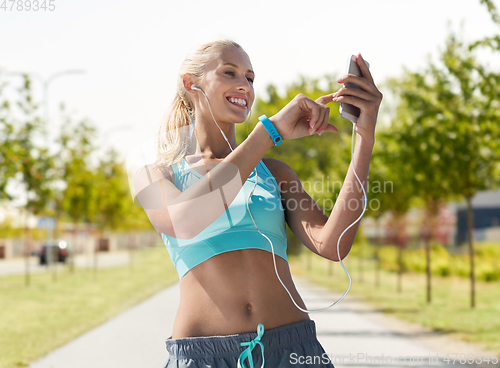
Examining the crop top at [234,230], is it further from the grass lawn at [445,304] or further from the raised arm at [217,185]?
the grass lawn at [445,304]

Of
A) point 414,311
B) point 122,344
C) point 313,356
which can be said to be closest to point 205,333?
point 313,356

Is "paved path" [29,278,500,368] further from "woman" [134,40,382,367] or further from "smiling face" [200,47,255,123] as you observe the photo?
"smiling face" [200,47,255,123]

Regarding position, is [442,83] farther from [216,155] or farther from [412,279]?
[412,279]

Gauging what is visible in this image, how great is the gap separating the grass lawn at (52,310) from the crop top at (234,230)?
5866 mm

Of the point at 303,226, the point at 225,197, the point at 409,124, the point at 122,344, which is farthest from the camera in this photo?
the point at 409,124

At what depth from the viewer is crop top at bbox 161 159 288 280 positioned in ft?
5.48

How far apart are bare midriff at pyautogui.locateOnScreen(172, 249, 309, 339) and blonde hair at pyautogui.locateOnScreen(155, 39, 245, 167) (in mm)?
365

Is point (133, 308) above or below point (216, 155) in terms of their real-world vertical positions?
below

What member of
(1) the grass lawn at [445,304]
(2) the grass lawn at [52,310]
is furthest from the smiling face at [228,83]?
(1) the grass lawn at [445,304]

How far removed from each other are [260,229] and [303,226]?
0.22 meters

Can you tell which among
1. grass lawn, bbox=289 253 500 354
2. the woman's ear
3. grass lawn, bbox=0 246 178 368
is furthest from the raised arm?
grass lawn, bbox=289 253 500 354

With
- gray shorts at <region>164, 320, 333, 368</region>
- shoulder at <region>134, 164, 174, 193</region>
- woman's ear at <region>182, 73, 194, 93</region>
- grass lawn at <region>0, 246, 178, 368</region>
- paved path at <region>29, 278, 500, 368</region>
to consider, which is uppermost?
woman's ear at <region>182, 73, 194, 93</region>

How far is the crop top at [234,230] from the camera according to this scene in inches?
65.8

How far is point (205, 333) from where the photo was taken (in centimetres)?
165
